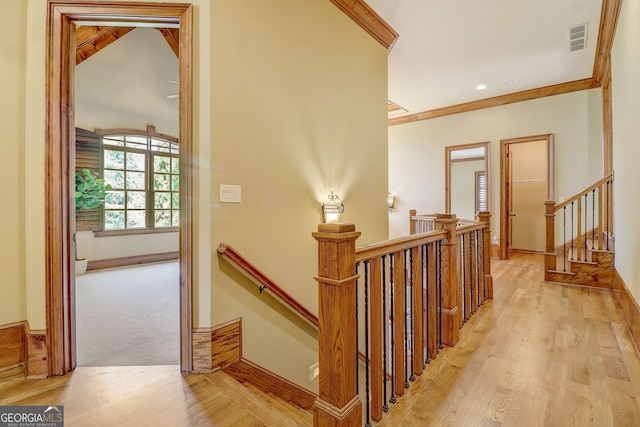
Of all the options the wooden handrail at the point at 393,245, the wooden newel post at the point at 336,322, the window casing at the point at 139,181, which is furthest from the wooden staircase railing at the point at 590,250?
the window casing at the point at 139,181

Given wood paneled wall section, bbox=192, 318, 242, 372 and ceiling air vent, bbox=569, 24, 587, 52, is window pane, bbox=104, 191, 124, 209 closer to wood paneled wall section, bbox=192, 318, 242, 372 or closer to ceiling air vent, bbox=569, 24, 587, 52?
wood paneled wall section, bbox=192, 318, 242, 372

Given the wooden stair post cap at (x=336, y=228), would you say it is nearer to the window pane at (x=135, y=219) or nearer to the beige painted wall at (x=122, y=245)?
the beige painted wall at (x=122, y=245)

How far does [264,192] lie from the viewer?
234 cm

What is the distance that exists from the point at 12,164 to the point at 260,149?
1.53m

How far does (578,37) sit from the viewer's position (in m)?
3.81

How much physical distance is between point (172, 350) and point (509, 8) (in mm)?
4671

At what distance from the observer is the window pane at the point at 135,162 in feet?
19.9

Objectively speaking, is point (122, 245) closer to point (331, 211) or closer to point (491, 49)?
A: point (331, 211)

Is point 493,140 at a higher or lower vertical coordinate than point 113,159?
higher

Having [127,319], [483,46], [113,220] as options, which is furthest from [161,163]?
[483,46]

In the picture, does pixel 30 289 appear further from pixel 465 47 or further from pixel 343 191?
pixel 465 47

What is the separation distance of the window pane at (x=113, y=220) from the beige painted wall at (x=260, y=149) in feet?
14.0

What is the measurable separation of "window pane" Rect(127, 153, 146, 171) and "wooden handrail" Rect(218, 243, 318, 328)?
17.2 ft

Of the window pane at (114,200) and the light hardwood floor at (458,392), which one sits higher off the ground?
the window pane at (114,200)
